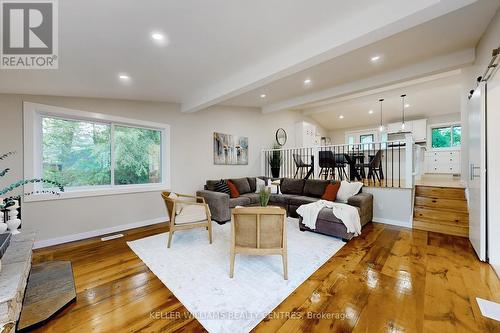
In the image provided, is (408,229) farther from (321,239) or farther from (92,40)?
(92,40)

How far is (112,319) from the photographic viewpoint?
1649 millimetres

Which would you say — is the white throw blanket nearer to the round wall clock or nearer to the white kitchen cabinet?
the round wall clock

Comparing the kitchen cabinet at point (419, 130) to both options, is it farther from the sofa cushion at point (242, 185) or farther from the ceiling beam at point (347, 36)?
the ceiling beam at point (347, 36)

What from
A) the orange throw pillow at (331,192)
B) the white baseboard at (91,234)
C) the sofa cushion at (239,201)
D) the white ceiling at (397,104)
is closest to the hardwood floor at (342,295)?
the white baseboard at (91,234)

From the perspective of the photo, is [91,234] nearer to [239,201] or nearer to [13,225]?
[13,225]

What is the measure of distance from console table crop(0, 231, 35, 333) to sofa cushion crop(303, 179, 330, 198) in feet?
14.9

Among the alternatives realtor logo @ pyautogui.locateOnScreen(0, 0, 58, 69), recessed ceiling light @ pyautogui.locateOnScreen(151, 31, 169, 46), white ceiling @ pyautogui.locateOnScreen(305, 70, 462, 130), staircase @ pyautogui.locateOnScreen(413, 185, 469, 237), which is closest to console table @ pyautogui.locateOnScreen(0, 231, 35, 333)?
realtor logo @ pyautogui.locateOnScreen(0, 0, 58, 69)

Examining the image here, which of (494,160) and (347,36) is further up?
(347,36)

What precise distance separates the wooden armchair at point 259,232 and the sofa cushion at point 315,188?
8.96ft

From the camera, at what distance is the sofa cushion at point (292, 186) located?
5098 millimetres

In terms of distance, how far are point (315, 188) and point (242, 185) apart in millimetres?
1786

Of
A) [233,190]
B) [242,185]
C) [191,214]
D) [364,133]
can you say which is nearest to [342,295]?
[191,214]

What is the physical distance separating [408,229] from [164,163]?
197 inches

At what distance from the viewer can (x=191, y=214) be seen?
10.5 feet
